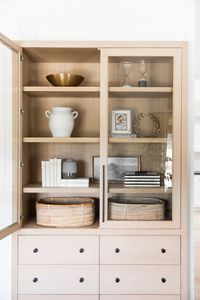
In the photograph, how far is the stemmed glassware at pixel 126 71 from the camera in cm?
232

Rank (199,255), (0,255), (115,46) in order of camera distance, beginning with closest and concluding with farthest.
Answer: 1. (115,46)
2. (0,255)
3. (199,255)

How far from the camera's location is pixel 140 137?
2.31 meters

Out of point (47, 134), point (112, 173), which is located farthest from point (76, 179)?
point (47, 134)

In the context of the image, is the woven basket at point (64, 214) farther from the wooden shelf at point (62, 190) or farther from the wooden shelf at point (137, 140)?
the wooden shelf at point (137, 140)

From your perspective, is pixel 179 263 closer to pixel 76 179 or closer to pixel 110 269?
pixel 110 269

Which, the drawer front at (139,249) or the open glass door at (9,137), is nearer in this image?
the open glass door at (9,137)

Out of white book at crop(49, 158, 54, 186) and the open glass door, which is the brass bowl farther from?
white book at crop(49, 158, 54, 186)

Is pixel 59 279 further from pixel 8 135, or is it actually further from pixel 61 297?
pixel 8 135

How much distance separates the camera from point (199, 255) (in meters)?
2.89

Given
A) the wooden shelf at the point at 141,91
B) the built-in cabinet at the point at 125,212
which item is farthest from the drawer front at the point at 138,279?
the wooden shelf at the point at 141,91

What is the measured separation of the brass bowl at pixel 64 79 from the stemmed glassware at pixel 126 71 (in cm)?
30

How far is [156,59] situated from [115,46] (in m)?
0.27

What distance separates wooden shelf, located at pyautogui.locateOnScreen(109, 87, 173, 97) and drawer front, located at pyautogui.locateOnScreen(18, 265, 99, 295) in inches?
43.6

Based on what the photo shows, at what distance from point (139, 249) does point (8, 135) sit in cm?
108
